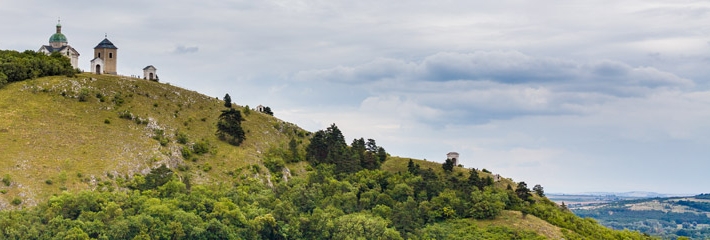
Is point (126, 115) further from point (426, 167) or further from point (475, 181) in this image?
point (475, 181)

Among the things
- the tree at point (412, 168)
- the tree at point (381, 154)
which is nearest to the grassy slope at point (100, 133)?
the tree at point (381, 154)

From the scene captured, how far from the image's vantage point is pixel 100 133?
140 m

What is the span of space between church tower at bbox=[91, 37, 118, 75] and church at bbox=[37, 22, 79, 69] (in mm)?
4929

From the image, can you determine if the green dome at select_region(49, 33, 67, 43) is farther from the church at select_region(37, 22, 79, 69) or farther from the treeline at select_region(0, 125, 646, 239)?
the treeline at select_region(0, 125, 646, 239)

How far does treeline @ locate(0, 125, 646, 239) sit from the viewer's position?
110 metres

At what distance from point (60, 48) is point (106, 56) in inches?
449

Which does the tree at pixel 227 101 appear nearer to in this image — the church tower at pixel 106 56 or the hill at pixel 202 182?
the hill at pixel 202 182

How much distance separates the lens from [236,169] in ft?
477

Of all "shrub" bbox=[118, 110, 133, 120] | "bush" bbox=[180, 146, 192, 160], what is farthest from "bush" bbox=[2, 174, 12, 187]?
"bush" bbox=[180, 146, 192, 160]

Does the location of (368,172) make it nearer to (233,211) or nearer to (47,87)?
(233,211)

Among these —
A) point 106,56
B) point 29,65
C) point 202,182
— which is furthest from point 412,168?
point 29,65

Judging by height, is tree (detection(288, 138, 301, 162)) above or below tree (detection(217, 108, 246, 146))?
below

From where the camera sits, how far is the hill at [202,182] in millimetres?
114125

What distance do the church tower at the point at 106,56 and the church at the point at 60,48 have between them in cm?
493
